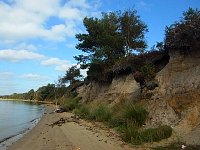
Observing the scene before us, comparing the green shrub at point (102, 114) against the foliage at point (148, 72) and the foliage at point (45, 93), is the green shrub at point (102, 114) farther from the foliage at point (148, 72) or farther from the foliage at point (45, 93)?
the foliage at point (45, 93)

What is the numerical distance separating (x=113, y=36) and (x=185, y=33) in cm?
2225

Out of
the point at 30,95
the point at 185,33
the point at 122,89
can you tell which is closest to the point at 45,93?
the point at 30,95

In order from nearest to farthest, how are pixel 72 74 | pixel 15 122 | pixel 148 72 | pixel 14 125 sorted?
pixel 148 72 < pixel 14 125 < pixel 15 122 < pixel 72 74

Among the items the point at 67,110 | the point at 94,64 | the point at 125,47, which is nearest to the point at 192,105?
the point at 94,64

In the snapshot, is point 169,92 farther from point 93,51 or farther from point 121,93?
point 93,51

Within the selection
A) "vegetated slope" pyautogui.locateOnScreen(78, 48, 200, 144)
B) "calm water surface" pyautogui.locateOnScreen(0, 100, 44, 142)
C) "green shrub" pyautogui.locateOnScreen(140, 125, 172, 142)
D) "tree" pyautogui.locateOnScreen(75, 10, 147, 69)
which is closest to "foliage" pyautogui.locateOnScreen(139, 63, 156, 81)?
"vegetated slope" pyautogui.locateOnScreen(78, 48, 200, 144)

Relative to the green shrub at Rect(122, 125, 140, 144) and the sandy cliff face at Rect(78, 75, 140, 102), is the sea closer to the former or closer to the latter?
the green shrub at Rect(122, 125, 140, 144)

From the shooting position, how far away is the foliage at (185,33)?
2128 centimetres

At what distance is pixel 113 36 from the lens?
4344 cm

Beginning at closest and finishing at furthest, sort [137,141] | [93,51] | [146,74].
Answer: [137,141] < [146,74] < [93,51]

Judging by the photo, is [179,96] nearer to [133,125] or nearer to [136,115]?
[136,115]

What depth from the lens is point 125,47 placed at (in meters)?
44.5

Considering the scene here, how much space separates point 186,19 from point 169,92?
202 inches

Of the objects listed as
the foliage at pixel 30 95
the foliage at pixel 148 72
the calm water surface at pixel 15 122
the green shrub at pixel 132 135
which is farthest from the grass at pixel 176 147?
the foliage at pixel 30 95
